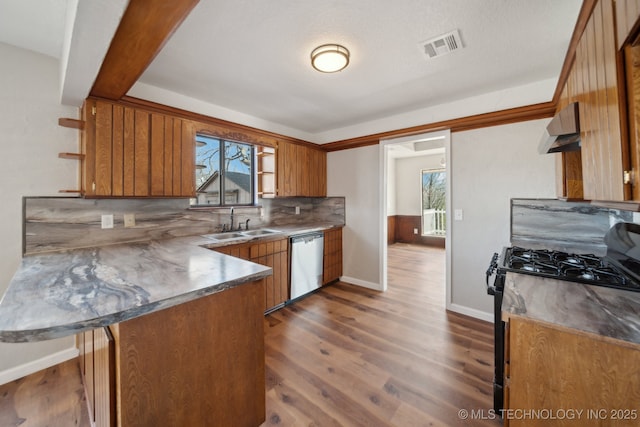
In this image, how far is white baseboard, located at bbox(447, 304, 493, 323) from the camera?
263 cm

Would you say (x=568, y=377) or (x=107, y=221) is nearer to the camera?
(x=568, y=377)

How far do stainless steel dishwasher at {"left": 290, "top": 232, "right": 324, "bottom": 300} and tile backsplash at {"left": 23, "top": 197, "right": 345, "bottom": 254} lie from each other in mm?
720

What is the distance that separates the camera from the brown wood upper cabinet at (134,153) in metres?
1.83

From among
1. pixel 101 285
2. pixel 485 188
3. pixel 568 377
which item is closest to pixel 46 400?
pixel 101 285

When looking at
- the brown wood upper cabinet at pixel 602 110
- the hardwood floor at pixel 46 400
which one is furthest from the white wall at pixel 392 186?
the hardwood floor at pixel 46 400

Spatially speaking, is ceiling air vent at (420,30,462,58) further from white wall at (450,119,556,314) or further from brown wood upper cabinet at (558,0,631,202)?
white wall at (450,119,556,314)

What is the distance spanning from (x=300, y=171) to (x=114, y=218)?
221 cm

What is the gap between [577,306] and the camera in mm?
1021

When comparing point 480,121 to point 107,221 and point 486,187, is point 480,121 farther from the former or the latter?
point 107,221

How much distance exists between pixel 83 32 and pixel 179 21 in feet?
1.50

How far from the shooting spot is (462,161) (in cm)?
280

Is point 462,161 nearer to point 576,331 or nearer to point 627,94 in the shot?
point 627,94

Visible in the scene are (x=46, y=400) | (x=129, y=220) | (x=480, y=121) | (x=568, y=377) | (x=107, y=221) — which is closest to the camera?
(x=568, y=377)

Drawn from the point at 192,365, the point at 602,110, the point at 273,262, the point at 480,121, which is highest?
the point at 480,121
